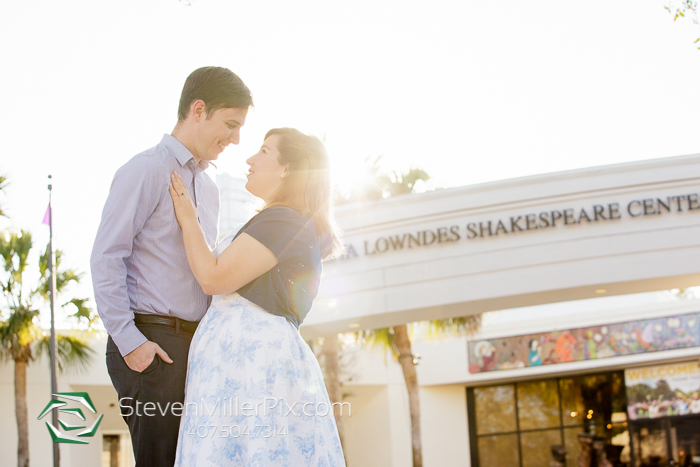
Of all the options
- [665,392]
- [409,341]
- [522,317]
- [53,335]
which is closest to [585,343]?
[522,317]

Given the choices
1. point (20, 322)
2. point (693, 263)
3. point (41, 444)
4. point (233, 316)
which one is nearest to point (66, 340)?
point (20, 322)

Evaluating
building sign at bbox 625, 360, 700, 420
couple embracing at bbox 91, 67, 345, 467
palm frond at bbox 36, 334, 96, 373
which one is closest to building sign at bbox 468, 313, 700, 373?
building sign at bbox 625, 360, 700, 420

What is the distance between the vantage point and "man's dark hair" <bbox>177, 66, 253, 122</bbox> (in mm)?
2729

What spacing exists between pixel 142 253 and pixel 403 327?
1425 cm

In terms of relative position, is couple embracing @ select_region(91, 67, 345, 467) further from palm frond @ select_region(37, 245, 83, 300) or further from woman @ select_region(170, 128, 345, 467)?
palm frond @ select_region(37, 245, 83, 300)

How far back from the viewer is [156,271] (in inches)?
104

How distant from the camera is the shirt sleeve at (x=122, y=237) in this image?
8.04 feet

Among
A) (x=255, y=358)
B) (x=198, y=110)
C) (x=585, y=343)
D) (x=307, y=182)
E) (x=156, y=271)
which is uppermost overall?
(x=198, y=110)

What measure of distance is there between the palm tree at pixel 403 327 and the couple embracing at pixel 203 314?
1285cm

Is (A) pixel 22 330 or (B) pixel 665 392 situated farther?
(B) pixel 665 392

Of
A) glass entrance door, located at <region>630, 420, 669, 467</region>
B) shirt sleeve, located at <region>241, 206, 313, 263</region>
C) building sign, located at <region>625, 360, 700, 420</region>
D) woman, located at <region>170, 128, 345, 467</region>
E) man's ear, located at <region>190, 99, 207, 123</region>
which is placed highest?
man's ear, located at <region>190, 99, 207, 123</region>

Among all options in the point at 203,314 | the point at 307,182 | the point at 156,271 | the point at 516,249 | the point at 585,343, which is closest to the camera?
the point at 156,271

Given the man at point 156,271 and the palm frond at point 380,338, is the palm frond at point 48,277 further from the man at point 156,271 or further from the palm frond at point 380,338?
the man at point 156,271

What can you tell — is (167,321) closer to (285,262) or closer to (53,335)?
(285,262)
